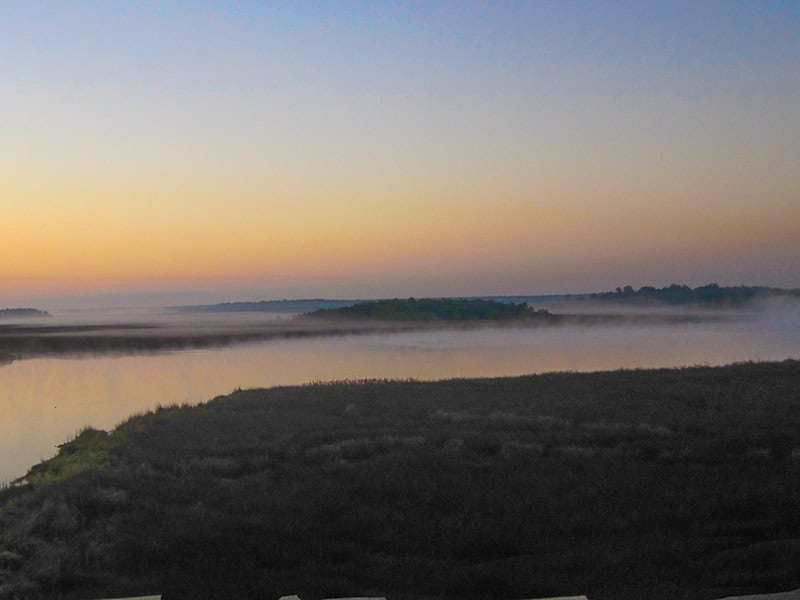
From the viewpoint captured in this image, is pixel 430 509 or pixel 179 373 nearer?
pixel 430 509

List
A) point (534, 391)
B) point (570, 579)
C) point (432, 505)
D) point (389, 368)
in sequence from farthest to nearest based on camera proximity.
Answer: point (389, 368)
point (534, 391)
point (432, 505)
point (570, 579)

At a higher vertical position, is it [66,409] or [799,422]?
[799,422]

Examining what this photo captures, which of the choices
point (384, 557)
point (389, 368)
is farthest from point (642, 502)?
point (389, 368)

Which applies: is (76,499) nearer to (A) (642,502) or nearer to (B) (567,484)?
(B) (567,484)

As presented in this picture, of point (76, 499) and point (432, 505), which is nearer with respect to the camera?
point (432, 505)

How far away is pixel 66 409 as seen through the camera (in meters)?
39.3

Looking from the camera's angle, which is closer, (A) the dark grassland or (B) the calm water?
(A) the dark grassland

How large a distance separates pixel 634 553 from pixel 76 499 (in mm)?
9535

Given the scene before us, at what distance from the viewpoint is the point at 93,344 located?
121062 millimetres

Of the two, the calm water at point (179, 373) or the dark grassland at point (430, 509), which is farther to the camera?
the calm water at point (179, 373)

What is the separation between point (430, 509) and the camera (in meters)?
12.0

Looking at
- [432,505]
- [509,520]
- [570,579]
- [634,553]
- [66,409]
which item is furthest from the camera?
[66,409]

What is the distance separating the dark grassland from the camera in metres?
9.02

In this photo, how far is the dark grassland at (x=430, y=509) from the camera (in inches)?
355
